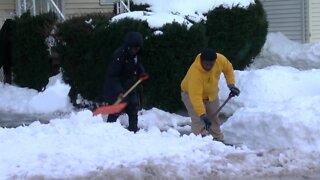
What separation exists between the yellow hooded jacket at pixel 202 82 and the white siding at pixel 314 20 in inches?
537

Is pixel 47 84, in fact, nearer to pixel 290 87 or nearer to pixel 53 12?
pixel 53 12

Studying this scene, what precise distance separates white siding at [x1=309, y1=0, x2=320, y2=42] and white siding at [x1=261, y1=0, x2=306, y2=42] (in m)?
0.23

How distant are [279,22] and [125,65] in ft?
45.5

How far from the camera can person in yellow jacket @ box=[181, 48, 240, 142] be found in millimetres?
8672

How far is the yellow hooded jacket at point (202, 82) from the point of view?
8.69m

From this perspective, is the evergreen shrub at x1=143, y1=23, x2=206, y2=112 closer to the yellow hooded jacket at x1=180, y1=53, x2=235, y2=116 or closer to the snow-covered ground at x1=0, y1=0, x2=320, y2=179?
the snow-covered ground at x1=0, y1=0, x2=320, y2=179

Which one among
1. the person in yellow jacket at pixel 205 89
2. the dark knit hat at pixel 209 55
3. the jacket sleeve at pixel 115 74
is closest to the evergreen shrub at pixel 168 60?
the jacket sleeve at pixel 115 74

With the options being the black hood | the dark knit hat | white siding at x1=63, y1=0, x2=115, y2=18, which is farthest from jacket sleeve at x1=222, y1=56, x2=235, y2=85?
white siding at x1=63, y1=0, x2=115, y2=18

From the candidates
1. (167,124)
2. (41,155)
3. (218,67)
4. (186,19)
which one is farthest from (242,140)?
(186,19)

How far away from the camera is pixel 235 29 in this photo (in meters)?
15.0

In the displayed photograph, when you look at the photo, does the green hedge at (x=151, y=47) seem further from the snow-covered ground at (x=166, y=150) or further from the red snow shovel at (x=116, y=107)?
the snow-covered ground at (x=166, y=150)

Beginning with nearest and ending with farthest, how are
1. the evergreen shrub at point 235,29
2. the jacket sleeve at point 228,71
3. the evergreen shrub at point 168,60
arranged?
the jacket sleeve at point 228,71
the evergreen shrub at point 168,60
the evergreen shrub at point 235,29

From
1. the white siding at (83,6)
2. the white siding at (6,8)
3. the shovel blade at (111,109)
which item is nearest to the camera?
the shovel blade at (111,109)

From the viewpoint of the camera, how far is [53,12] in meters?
15.4
